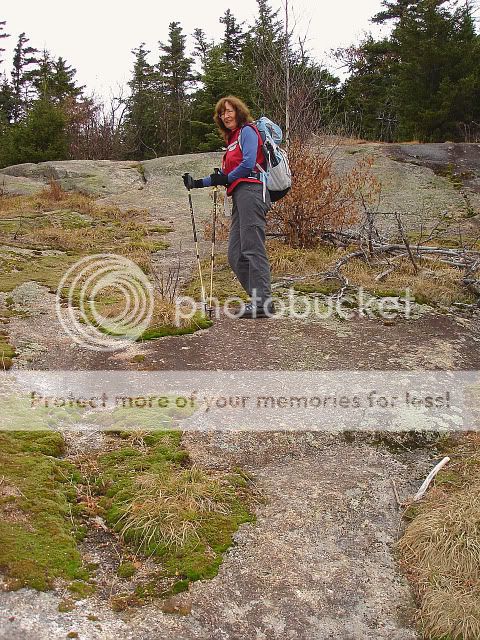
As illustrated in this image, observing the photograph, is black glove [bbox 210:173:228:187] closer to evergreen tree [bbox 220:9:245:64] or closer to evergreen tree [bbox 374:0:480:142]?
evergreen tree [bbox 374:0:480:142]

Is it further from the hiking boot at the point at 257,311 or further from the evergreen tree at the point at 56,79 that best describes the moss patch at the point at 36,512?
the evergreen tree at the point at 56,79

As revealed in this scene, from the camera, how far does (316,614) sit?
8.05ft

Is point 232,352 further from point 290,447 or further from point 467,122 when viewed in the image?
point 467,122

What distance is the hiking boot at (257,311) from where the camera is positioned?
5.54 metres

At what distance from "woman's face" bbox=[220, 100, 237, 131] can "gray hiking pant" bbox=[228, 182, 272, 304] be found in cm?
51

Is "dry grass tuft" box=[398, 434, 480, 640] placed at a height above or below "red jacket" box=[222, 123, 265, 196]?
below

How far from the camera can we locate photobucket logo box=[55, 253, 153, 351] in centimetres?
525

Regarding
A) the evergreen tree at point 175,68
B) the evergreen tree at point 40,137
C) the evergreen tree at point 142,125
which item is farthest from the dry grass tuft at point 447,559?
the evergreen tree at point 175,68

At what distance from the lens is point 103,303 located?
6262 mm

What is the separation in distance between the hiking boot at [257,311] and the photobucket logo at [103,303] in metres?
0.90

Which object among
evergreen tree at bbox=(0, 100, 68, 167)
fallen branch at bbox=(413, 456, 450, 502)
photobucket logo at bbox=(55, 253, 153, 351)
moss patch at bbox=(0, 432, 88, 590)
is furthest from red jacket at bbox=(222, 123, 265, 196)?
evergreen tree at bbox=(0, 100, 68, 167)

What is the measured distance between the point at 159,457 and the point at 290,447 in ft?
2.65

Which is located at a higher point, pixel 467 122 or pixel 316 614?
pixel 467 122

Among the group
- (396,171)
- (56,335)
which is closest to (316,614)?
(56,335)
